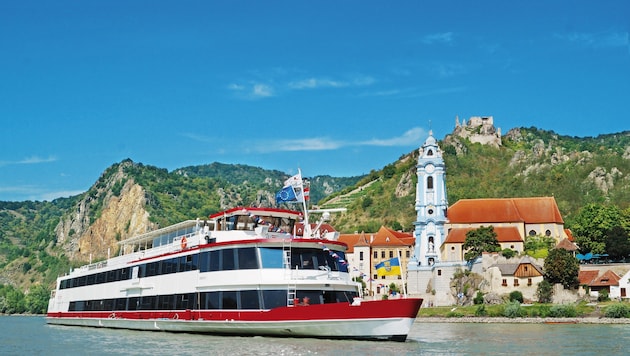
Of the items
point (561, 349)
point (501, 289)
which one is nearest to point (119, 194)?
point (501, 289)

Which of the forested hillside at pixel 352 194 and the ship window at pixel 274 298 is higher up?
the forested hillside at pixel 352 194

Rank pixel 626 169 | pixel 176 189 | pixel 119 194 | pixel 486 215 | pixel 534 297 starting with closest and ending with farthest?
pixel 534 297 < pixel 486 215 < pixel 626 169 < pixel 119 194 < pixel 176 189

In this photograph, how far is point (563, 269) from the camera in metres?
65.6

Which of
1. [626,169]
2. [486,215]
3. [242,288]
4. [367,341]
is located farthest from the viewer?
[626,169]

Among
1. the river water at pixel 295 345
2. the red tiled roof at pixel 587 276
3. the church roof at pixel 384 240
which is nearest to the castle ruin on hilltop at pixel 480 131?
the church roof at pixel 384 240

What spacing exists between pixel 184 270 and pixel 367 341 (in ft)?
35.0

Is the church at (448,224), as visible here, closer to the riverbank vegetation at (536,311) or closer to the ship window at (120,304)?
the riverbank vegetation at (536,311)

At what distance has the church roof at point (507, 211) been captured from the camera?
82438 mm

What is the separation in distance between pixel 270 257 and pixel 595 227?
2187 inches

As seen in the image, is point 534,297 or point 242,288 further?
point 534,297

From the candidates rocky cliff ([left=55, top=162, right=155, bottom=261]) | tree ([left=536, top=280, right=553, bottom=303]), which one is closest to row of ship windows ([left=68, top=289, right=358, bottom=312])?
tree ([left=536, top=280, right=553, bottom=303])

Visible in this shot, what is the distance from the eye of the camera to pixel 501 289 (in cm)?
6938

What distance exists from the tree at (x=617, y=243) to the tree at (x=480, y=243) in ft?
35.9

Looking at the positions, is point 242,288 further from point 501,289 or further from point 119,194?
point 119,194
